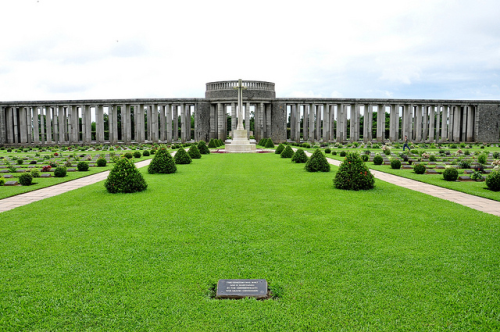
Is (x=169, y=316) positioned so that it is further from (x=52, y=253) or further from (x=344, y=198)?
(x=344, y=198)

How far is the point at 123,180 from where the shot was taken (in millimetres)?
13742

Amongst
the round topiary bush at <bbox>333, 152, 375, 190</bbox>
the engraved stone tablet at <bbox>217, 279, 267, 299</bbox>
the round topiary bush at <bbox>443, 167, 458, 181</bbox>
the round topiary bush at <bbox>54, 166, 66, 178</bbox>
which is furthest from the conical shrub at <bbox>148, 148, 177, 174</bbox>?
the engraved stone tablet at <bbox>217, 279, 267, 299</bbox>

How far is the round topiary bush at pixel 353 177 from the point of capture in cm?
1427

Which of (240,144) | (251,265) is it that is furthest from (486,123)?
(251,265)

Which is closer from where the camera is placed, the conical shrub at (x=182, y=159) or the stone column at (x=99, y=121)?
the conical shrub at (x=182, y=159)

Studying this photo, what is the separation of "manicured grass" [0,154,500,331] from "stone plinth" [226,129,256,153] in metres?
30.2

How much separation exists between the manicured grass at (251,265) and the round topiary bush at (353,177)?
9.22ft

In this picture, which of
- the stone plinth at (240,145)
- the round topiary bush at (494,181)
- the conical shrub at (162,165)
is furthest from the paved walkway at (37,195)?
the stone plinth at (240,145)

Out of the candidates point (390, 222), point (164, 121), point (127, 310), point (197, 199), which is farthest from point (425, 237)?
point (164, 121)

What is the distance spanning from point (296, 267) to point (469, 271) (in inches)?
111

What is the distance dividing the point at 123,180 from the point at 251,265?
885cm

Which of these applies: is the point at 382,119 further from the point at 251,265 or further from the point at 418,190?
the point at 251,265

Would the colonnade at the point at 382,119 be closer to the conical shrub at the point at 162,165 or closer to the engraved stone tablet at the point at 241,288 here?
the conical shrub at the point at 162,165

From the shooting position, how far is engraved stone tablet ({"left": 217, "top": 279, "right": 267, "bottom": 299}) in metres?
5.27
